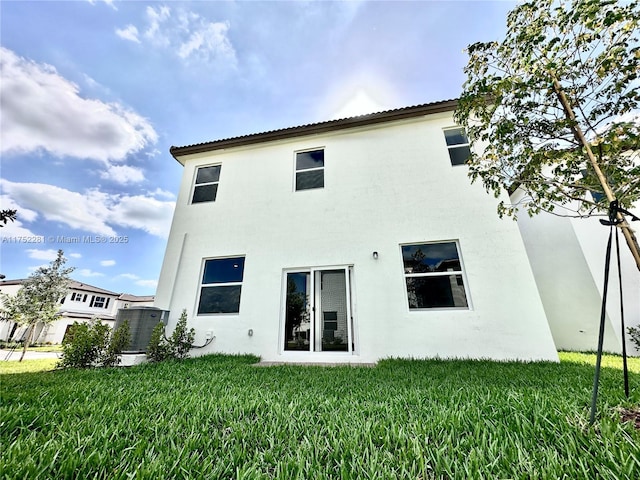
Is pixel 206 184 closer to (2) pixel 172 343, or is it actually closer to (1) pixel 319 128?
(1) pixel 319 128

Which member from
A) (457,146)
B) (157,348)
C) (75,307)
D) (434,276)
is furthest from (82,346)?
(75,307)

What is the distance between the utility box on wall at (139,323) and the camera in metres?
5.29

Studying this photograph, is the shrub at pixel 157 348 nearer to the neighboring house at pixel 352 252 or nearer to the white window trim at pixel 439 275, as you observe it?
the neighboring house at pixel 352 252

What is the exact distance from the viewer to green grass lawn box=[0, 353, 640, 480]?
1282mm

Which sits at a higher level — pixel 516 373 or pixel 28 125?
pixel 28 125

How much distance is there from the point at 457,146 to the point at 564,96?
380 centimetres

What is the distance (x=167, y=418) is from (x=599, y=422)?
10.6 ft

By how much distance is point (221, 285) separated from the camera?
6355 mm

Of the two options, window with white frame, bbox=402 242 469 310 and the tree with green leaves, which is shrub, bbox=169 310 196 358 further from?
the tree with green leaves

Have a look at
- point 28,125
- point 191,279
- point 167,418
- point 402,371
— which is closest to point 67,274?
point 28,125

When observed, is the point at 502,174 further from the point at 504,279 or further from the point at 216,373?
the point at 216,373

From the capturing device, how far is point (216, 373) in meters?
3.77

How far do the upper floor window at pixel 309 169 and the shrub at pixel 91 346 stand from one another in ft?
17.9

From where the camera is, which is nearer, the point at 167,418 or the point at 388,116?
the point at 167,418
